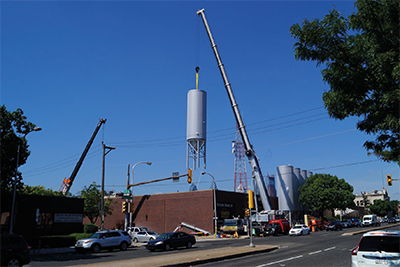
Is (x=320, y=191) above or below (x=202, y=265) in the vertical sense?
above

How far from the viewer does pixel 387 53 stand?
8.62 meters

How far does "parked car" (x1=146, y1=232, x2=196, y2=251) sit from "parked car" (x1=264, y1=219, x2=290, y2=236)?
20.5m

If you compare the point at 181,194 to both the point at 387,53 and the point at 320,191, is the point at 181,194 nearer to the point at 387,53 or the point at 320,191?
the point at 320,191

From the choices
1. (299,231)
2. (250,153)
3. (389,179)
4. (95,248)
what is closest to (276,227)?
(299,231)

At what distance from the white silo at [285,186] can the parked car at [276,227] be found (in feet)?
78.3

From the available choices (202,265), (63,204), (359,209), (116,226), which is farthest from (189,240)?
(359,209)

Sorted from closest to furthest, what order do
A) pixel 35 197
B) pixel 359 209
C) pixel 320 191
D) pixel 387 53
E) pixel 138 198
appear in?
pixel 387 53
pixel 35 197
pixel 138 198
pixel 320 191
pixel 359 209

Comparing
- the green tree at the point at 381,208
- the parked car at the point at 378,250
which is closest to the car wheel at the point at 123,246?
the parked car at the point at 378,250

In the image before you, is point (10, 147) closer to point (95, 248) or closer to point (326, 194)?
point (95, 248)

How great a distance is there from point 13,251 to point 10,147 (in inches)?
451

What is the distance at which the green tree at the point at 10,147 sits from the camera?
25609mm

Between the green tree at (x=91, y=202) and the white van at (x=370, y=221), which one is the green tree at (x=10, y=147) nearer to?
the green tree at (x=91, y=202)

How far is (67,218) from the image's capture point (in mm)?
38906

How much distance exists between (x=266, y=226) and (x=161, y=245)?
24247mm
